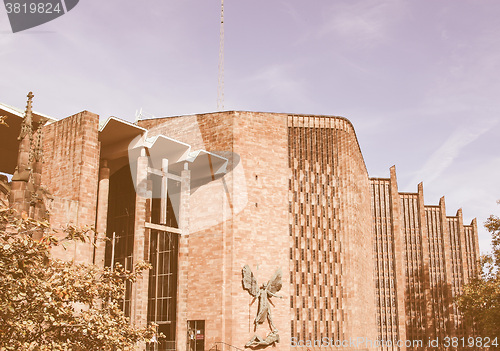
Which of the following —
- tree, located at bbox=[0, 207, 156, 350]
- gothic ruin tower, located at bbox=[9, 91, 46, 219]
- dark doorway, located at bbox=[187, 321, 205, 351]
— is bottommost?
dark doorway, located at bbox=[187, 321, 205, 351]

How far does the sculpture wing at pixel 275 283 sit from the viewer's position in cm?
3938

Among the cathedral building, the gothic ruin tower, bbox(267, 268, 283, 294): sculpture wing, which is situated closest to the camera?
the gothic ruin tower

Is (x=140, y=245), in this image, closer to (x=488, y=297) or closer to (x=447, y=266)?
(x=488, y=297)

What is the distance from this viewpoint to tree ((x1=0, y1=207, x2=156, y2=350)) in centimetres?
1178

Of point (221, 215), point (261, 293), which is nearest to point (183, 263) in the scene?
point (221, 215)

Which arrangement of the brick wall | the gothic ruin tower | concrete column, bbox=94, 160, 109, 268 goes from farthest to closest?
1. concrete column, bbox=94, 160, 109, 268
2. the brick wall
3. the gothic ruin tower

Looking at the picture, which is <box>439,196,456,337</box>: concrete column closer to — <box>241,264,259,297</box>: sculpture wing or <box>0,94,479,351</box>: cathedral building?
<box>0,94,479,351</box>: cathedral building

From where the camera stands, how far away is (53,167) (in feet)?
116

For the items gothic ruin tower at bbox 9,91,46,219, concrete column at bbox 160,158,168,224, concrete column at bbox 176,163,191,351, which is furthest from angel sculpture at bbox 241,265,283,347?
gothic ruin tower at bbox 9,91,46,219

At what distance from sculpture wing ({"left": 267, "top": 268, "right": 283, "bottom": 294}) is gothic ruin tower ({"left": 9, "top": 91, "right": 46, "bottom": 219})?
65.5ft

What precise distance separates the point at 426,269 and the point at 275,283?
46.4 m

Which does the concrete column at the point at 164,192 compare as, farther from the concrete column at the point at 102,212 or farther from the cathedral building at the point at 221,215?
the concrete column at the point at 102,212

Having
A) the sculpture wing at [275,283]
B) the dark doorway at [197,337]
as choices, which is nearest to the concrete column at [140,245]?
the dark doorway at [197,337]

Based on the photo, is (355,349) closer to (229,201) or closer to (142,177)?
(229,201)
